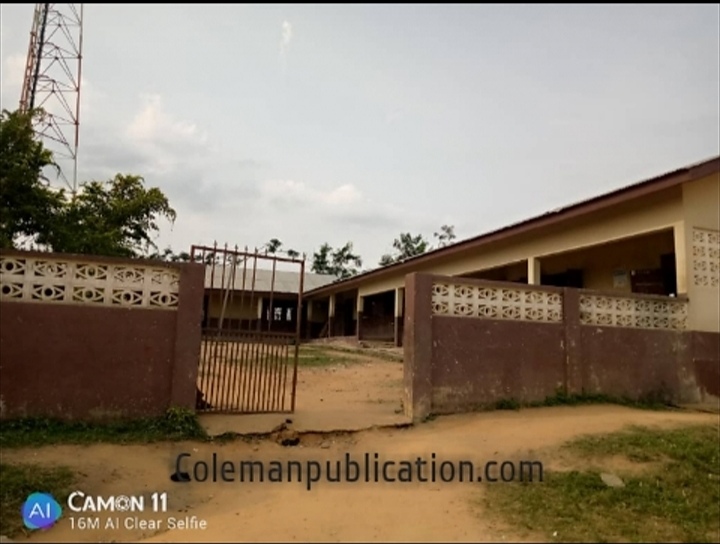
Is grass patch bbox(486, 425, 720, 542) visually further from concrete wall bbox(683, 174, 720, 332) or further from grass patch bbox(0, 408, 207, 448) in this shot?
concrete wall bbox(683, 174, 720, 332)

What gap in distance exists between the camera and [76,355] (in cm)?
679

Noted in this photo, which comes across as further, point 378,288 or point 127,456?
point 378,288

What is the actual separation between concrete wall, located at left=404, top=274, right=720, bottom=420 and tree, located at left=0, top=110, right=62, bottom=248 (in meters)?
6.04

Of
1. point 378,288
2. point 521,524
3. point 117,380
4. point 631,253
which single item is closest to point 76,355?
point 117,380

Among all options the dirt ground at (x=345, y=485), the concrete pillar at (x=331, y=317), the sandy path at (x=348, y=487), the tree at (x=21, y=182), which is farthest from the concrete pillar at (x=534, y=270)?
the concrete pillar at (x=331, y=317)

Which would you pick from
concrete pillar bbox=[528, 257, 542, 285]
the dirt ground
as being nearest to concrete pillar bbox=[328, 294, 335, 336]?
concrete pillar bbox=[528, 257, 542, 285]

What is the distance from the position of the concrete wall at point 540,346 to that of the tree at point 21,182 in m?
6.04

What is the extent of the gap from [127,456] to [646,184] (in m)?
8.59

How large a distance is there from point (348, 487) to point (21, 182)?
274 inches

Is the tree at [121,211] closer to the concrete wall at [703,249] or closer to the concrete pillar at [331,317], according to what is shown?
the concrete wall at [703,249]

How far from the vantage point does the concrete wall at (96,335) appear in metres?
6.62

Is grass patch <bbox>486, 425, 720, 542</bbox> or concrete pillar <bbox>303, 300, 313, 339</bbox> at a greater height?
concrete pillar <bbox>303, 300, 313, 339</bbox>

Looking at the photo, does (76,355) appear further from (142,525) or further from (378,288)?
(378,288)

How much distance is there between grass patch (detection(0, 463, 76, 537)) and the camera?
176 inches
